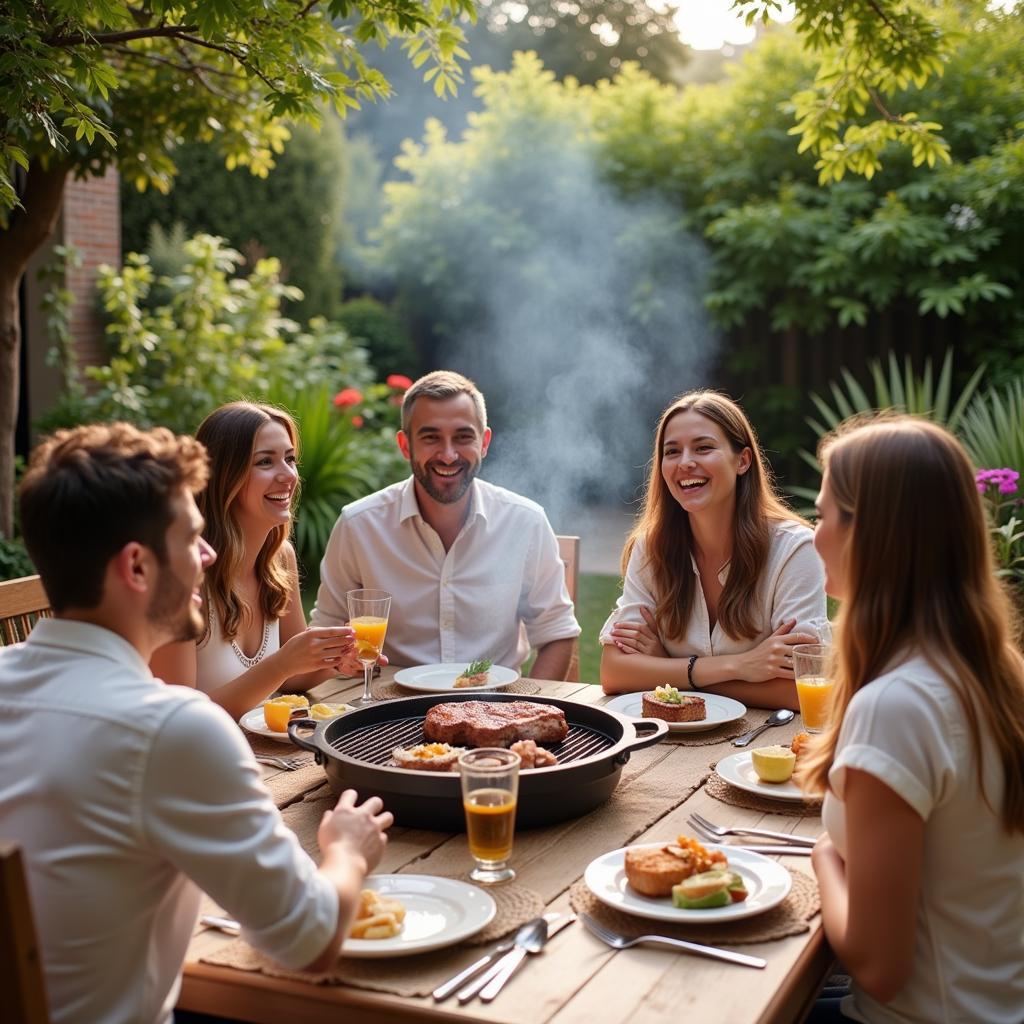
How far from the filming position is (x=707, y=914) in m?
1.79

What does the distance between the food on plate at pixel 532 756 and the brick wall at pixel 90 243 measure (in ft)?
28.2

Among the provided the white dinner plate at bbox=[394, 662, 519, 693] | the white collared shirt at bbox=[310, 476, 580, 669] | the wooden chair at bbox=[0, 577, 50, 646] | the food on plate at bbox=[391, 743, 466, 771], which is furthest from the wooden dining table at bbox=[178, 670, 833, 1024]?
the white collared shirt at bbox=[310, 476, 580, 669]

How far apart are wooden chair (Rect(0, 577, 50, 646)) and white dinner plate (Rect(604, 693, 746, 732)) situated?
1594mm

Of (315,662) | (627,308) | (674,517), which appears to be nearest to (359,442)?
(627,308)

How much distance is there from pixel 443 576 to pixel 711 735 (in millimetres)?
1365

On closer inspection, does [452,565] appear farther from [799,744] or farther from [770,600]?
[799,744]

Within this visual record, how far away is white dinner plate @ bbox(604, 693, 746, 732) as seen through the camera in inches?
112

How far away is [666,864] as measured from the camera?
1896 millimetres

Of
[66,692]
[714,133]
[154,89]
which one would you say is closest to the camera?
[66,692]

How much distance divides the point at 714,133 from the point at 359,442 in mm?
4704

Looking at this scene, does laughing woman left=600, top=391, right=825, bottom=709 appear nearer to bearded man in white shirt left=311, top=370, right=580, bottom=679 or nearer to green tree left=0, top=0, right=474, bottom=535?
bearded man in white shirt left=311, top=370, right=580, bottom=679

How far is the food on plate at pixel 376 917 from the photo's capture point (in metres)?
1.74

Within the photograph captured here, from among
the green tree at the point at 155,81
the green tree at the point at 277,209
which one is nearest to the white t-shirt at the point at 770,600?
the green tree at the point at 155,81

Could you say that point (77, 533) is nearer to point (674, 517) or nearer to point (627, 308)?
point (674, 517)
